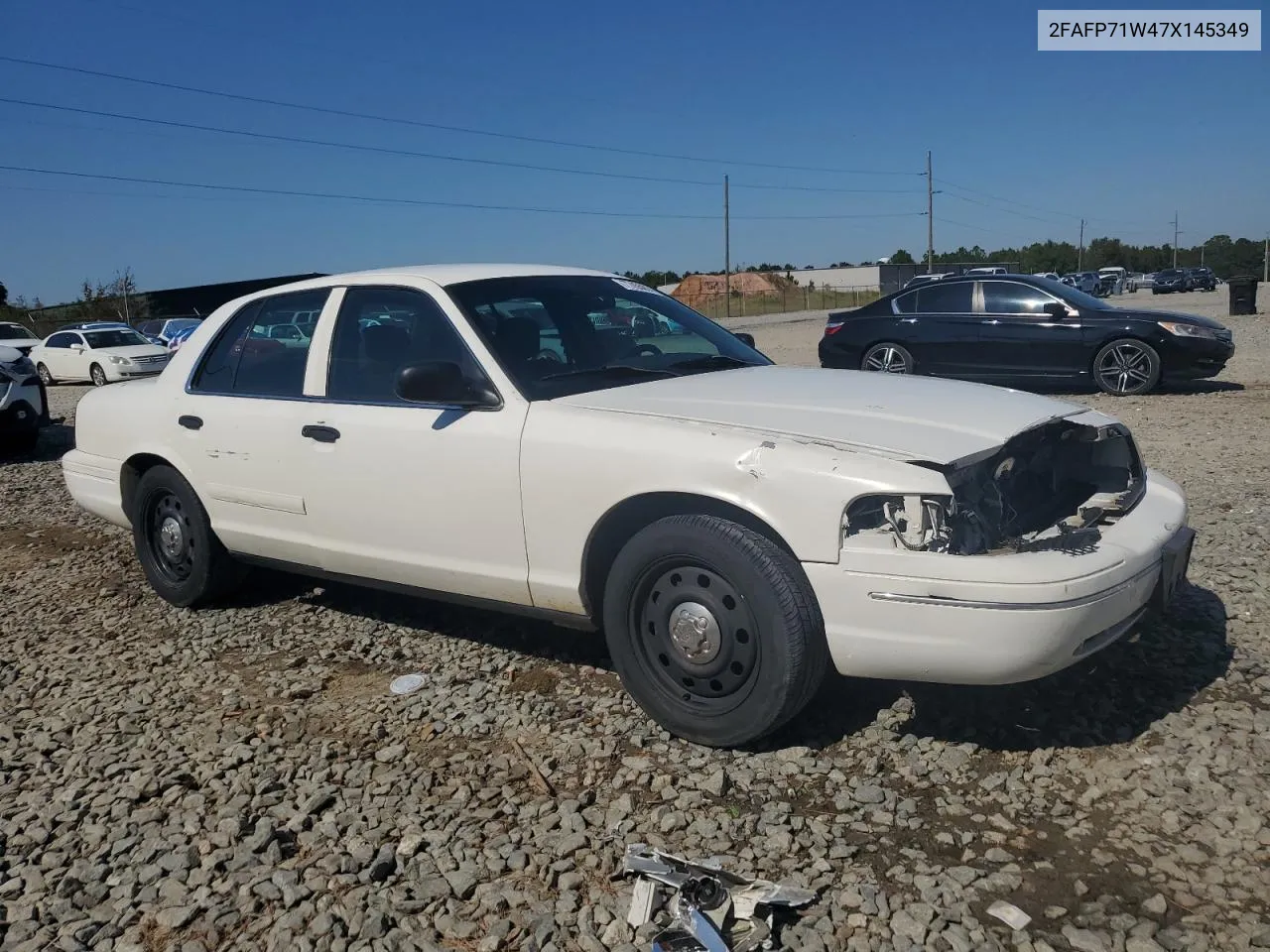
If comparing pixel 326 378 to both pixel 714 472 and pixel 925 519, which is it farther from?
pixel 925 519

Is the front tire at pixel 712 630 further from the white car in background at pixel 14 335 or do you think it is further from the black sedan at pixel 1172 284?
the black sedan at pixel 1172 284

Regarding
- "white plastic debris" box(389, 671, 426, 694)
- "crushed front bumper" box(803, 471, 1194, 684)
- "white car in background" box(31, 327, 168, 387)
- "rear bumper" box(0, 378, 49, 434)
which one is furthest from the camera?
"white car in background" box(31, 327, 168, 387)

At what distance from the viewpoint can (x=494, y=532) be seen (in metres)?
3.81

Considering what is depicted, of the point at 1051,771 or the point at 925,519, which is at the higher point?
the point at 925,519

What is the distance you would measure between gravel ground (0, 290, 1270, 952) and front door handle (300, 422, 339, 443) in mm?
977

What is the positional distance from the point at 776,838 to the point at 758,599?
0.68 meters

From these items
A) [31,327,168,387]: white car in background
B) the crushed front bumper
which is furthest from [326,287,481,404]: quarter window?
[31,327,168,387]: white car in background

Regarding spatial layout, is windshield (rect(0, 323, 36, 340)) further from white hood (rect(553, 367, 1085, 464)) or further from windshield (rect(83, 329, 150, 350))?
white hood (rect(553, 367, 1085, 464))

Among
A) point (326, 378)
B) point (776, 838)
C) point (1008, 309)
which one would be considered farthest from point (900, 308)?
point (776, 838)

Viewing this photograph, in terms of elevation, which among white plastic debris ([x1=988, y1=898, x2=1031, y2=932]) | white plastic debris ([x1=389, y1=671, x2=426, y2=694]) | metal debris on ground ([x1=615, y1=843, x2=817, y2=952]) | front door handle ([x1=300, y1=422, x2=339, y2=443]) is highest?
front door handle ([x1=300, y1=422, x2=339, y2=443])

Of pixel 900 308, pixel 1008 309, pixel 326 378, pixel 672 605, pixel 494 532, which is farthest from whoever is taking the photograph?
pixel 900 308

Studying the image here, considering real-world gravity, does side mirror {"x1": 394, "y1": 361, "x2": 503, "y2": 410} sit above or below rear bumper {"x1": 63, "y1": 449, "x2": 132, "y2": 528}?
above

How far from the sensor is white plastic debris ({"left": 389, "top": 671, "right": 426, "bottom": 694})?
4.09 m

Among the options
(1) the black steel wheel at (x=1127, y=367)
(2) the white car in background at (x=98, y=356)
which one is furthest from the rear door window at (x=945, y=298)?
(2) the white car in background at (x=98, y=356)
